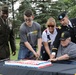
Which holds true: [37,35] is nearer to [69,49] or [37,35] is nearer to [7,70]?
[69,49]

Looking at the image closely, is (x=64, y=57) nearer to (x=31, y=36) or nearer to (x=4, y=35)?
(x=31, y=36)

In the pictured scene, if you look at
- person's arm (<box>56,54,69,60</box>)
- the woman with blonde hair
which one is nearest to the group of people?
the woman with blonde hair

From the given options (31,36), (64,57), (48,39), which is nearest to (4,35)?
(31,36)

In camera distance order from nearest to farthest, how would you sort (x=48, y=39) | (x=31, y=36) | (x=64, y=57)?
1. (x=64, y=57)
2. (x=31, y=36)
3. (x=48, y=39)

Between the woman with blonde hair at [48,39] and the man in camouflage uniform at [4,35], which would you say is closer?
the man in camouflage uniform at [4,35]

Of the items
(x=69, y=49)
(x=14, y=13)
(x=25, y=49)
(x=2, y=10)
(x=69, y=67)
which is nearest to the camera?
(x=69, y=67)

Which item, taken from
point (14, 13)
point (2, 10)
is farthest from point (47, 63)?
point (14, 13)

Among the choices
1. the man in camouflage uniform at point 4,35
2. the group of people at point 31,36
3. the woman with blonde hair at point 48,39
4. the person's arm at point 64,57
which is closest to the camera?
the person's arm at point 64,57

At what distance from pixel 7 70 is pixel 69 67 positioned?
0.92 m

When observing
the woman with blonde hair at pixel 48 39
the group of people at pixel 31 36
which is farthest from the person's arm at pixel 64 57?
the woman with blonde hair at pixel 48 39

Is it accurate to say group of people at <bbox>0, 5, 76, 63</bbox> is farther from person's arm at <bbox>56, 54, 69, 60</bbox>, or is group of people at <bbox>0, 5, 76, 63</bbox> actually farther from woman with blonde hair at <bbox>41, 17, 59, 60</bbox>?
person's arm at <bbox>56, 54, 69, 60</bbox>

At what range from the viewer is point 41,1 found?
32312 millimetres

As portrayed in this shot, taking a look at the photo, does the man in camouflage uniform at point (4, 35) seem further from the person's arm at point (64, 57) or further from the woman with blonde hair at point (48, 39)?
the person's arm at point (64, 57)

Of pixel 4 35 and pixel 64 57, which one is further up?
pixel 4 35
